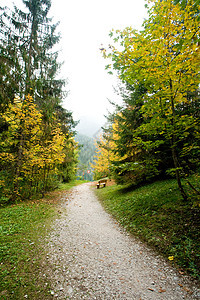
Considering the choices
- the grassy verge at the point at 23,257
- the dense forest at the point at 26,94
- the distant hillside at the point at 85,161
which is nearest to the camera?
the grassy verge at the point at 23,257

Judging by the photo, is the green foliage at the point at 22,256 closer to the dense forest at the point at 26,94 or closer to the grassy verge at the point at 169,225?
the dense forest at the point at 26,94

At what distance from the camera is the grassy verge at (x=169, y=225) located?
2893mm

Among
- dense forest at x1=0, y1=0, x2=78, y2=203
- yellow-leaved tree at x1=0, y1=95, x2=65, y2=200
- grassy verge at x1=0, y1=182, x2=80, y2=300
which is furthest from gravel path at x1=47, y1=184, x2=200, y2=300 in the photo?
dense forest at x1=0, y1=0, x2=78, y2=203

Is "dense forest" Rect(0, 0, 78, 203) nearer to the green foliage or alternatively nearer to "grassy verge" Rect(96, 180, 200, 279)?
the green foliage

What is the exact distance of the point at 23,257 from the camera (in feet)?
9.77

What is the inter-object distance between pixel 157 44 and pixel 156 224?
501cm

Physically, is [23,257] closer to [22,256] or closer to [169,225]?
[22,256]

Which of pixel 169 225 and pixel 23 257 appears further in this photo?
pixel 169 225

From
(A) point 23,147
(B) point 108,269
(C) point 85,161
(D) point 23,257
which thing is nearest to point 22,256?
(D) point 23,257

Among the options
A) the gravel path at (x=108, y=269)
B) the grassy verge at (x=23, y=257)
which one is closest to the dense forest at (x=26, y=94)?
the grassy verge at (x=23, y=257)

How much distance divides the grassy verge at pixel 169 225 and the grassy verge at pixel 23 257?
9.01 feet

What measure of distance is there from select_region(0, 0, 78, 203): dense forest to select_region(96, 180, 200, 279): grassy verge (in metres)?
5.06

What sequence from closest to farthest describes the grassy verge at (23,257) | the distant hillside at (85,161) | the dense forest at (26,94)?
the grassy verge at (23,257), the dense forest at (26,94), the distant hillside at (85,161)

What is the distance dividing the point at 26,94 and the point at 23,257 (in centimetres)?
714
